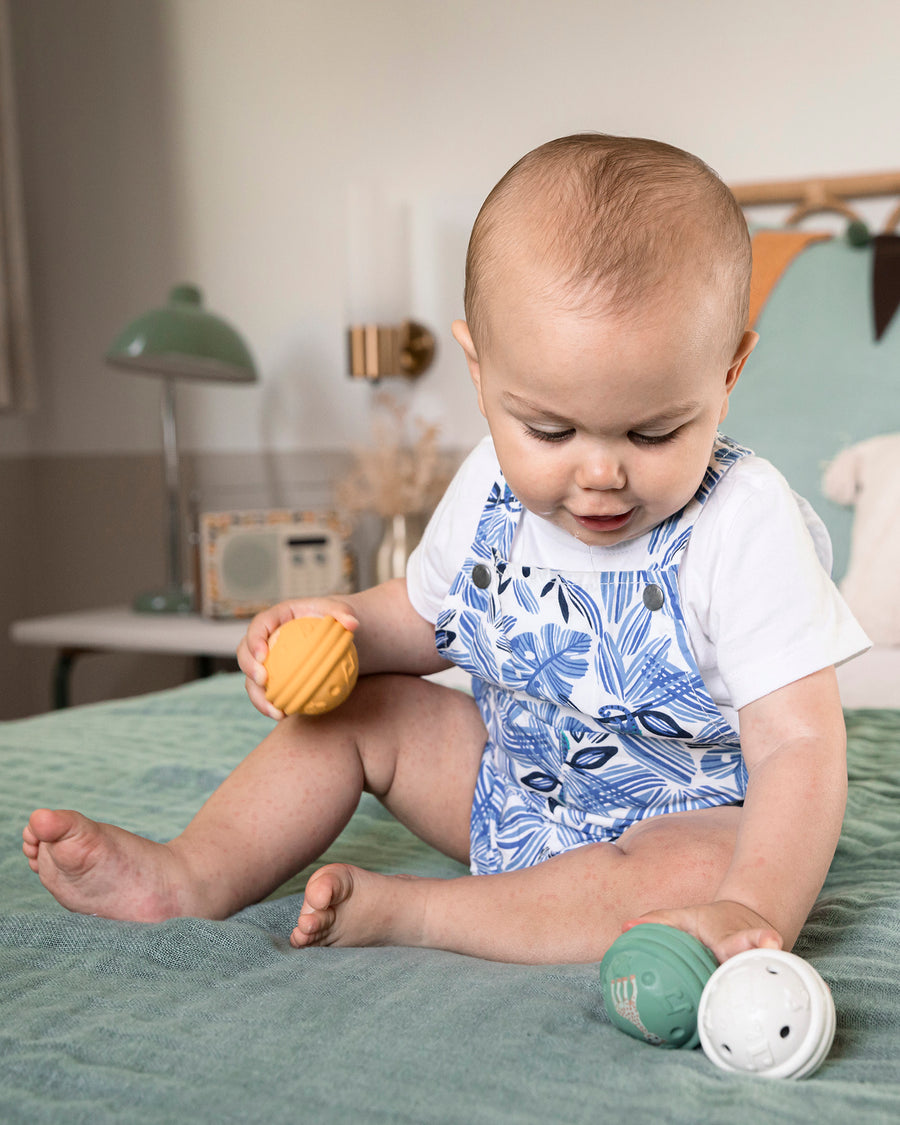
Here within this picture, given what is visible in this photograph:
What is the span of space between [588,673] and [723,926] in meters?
0.26

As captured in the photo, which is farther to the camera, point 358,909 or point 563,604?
point 563,604

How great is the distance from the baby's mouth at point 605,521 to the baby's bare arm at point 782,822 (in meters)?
0.14

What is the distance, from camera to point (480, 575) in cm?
90

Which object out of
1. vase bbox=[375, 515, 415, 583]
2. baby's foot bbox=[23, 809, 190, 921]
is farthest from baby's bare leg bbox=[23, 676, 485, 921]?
vase bbox=[375, 515, 415, 583]

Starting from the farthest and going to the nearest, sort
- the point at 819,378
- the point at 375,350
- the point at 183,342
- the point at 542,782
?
the point at 375,350 < the point at 183,342 < the point at 819,378 < the point at 542,782

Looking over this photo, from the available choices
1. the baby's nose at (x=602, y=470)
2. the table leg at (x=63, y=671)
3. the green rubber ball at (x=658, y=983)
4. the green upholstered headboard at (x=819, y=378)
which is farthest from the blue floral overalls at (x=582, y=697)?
the table leg at (x=63, y=671)

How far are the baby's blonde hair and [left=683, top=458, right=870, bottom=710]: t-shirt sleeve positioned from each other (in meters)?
0.11

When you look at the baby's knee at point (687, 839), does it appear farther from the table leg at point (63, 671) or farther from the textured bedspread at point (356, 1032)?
the table leg at point (63, 671)

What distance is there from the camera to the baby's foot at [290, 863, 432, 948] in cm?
71

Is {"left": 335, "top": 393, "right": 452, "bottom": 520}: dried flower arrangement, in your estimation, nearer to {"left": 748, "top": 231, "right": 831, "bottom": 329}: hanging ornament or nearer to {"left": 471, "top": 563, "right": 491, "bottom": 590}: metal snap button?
{"left": 748, "top": 231, "right": 831, "bottom": 329}: hanging ornament

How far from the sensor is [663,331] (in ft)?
2.17

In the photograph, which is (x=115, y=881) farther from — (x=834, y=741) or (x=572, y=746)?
(x=834, y=741)

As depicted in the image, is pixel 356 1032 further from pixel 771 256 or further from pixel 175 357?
pixel 175 357

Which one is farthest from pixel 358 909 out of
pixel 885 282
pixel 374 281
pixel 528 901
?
pixel 374 281
